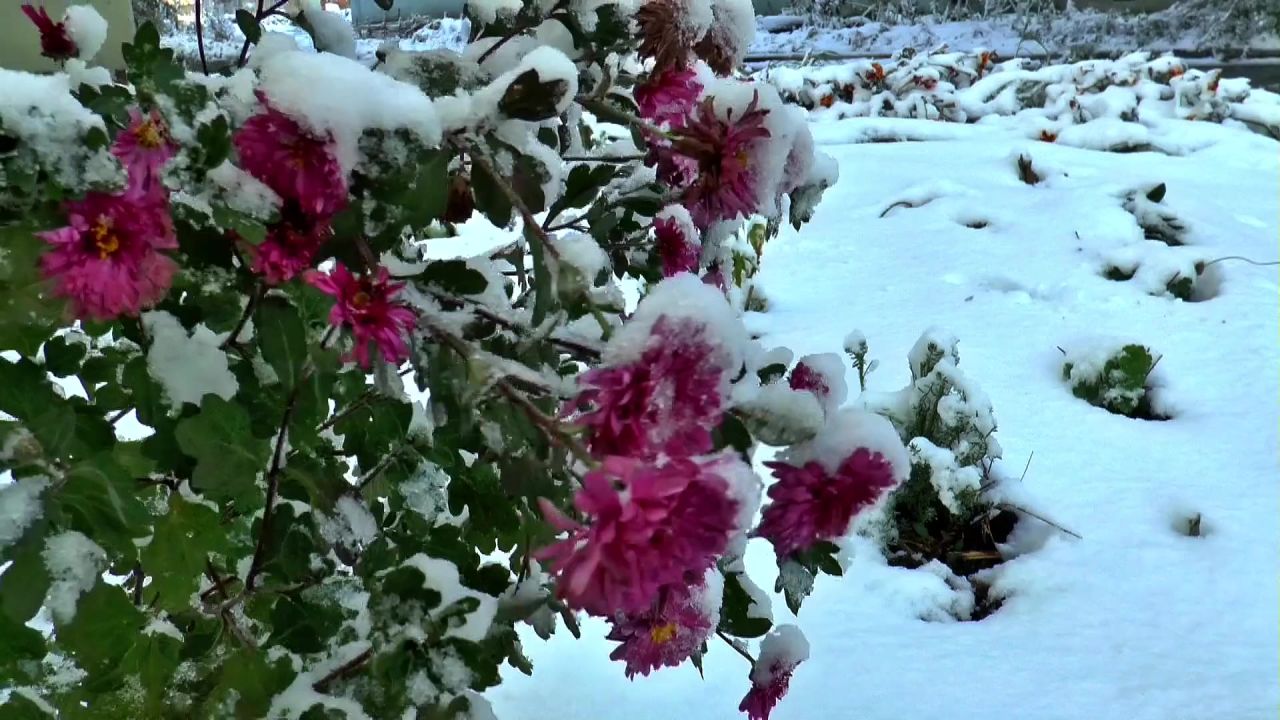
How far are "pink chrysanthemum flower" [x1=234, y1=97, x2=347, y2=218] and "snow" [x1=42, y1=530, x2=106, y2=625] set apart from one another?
0.26 meters

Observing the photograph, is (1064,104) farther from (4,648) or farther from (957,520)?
(4,648)

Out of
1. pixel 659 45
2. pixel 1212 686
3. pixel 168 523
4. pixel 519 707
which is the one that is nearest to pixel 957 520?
pixel 1212 686

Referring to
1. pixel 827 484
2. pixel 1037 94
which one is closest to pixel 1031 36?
pixel 1037 94

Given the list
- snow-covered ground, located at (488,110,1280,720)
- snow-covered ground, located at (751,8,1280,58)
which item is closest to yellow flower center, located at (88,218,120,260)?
snow-covered ground, located at (488,110,1280,720)

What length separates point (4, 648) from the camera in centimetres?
62

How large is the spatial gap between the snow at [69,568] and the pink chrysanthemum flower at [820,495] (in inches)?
16.8

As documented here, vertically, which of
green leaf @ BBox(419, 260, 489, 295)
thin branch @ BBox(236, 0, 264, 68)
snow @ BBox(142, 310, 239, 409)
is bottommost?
snow @ BBox(142, 310, 239, 409)

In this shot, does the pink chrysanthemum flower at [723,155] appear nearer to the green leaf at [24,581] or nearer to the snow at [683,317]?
the snow at [683,317]

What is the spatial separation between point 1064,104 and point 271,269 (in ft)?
15.6

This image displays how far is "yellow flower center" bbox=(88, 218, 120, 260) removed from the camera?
52 centimetres

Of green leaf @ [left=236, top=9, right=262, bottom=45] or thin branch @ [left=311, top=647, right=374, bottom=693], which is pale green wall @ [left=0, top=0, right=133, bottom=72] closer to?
green leaf @ [left=236, top=9, right=262, bottom=45]

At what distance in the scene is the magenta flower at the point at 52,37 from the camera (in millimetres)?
689

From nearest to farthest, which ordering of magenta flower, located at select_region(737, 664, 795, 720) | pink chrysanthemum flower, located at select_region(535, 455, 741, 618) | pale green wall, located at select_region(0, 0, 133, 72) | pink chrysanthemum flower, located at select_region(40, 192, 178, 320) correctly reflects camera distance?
pink chrysanthemum flower, located at select_region(535, 455, 741, 618), pink chrysanthemum flower, located at select_region(40, 192, 178, 320), magenta flower, located at select_region(737, 664, 795, 720), pale green wall, located at select_region(0, 0, 133, 72)

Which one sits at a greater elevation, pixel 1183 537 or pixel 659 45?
pixel 659 45
